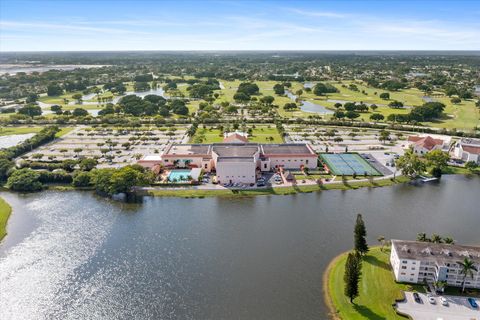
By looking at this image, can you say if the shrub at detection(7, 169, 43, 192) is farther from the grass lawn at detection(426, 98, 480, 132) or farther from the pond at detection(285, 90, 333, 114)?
the grass lawn at detection(426, 98, 480, 132)

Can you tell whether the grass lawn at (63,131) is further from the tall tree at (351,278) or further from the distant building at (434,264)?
the distant building at (434,264)

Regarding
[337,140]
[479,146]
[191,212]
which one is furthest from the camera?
[337,140]

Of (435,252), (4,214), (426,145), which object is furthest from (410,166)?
(4,214)

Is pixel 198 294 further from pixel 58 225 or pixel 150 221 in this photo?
pixel 58 225

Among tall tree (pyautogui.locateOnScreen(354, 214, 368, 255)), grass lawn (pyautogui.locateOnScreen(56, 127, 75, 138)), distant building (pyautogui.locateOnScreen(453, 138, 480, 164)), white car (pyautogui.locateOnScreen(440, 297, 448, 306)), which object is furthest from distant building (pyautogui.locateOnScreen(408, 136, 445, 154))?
grass lawn (pyautogui.locateOnScreen(56, 127, 75, 138))

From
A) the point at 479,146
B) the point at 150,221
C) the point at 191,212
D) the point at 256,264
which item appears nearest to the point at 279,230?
the point at 256,264

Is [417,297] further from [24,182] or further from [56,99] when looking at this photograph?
[56,99]
